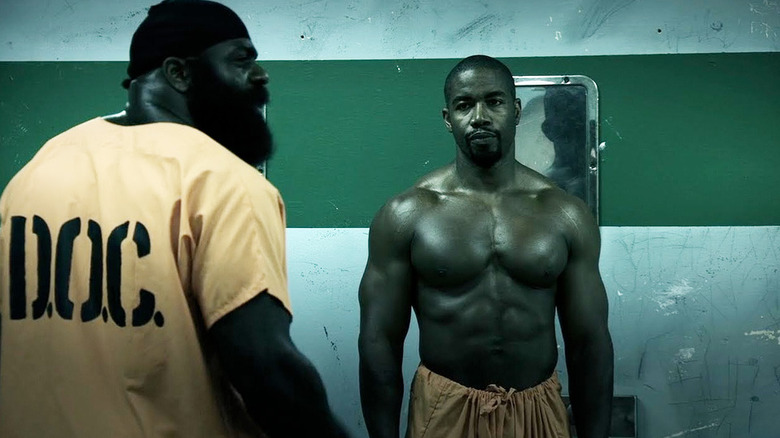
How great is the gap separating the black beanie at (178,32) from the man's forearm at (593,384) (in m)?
1.48

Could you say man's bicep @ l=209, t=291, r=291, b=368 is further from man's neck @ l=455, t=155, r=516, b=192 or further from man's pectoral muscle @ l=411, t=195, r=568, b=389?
man's neck @ l=455, t=155, r=516, b=192

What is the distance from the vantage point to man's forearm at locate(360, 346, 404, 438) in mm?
2537

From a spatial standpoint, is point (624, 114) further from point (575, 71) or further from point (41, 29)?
point (41, 29)

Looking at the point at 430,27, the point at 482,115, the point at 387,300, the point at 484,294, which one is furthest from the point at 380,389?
the point at 430,27

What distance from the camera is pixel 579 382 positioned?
2.51m

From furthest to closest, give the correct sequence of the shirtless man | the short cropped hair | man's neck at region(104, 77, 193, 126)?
the short cropped hair
the shirtless man
man's neck at region(104, 77, 193, 126)

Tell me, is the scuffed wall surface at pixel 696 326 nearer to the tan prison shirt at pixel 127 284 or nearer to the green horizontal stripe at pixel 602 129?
the green horizontal stripe at pixel 602 129

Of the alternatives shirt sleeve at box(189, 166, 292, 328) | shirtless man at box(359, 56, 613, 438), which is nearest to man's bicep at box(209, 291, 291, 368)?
shirt sleeve at box(189, 166, 292, 328)

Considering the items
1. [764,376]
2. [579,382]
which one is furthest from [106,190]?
[764,376]

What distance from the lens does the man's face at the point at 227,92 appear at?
4.83 feet

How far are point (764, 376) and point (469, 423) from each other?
113 centimetres

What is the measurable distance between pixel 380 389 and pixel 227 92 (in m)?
1.29

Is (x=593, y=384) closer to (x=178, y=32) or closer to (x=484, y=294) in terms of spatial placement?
(x=484, y=294)

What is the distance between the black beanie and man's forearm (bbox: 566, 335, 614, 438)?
1.48 m
